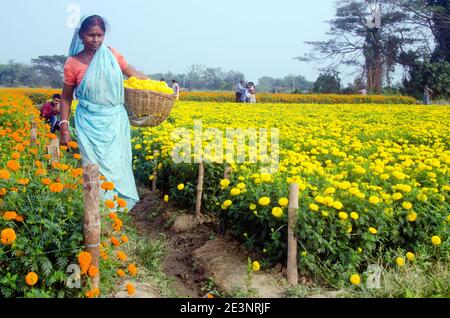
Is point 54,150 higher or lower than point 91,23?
lower

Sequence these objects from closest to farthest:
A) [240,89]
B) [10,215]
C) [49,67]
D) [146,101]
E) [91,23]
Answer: [10,215] → [91,23] → [146,101] → [240,89] → [49,67]

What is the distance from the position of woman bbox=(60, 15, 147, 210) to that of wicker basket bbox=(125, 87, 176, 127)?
0.25 feet

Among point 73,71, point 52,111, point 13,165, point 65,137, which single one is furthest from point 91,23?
point 52,111

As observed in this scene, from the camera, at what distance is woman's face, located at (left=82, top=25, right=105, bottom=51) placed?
366 cm

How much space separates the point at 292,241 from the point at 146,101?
1620 millimetres

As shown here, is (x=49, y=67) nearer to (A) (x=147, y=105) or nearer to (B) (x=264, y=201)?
(A) (x=147, y=105)

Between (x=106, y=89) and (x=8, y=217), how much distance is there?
157 centimetres

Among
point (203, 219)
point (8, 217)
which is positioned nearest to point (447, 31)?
point (203, 219)

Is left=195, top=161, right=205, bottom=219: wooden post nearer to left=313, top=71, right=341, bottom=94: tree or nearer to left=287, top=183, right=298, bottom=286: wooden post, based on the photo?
left=287, top=183, right=298, bottom=286: wooden post

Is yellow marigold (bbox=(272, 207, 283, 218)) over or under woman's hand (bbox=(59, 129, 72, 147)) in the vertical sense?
under

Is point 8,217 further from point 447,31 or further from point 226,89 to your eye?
point 226,89

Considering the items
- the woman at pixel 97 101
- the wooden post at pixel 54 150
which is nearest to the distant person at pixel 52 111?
the wooden post at pixel 54 150

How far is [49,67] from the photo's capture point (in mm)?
32719

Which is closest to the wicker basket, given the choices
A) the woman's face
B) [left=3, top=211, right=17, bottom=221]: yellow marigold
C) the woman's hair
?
the woman's face
